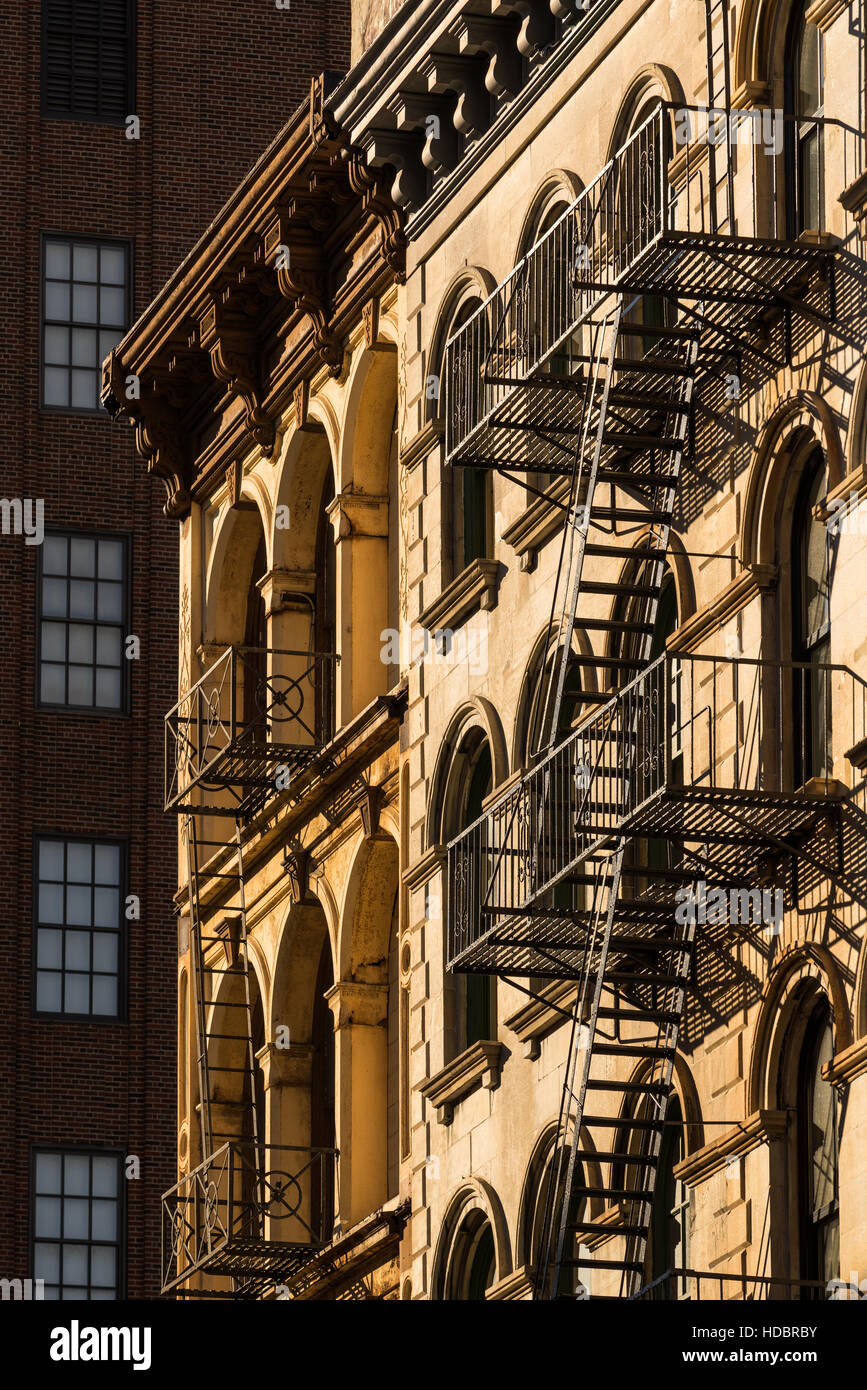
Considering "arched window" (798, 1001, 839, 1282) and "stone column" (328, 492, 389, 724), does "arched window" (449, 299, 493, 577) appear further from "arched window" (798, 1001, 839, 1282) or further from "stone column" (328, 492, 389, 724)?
"arched window" (798, 1001, 839, 1282)

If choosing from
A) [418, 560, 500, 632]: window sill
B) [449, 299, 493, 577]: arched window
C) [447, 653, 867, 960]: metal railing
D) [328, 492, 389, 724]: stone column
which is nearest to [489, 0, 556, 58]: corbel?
[449, 299, 493, 577]: arched window

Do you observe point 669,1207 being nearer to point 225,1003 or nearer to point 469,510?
point 469,510

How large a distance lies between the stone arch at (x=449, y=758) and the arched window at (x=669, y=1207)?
530 centimetres

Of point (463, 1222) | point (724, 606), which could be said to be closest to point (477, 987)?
point (463, 1222)

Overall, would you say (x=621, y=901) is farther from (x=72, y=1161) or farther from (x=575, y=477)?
(x=72, y=1161)

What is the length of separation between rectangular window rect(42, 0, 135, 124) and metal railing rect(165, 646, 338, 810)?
65.8 ft

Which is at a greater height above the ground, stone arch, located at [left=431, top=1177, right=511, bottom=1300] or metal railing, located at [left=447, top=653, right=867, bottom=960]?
metal railing, located at [left=447, top=653, right=867, bottom=960]

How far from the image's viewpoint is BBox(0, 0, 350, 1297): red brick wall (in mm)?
54688

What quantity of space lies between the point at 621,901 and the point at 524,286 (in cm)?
643

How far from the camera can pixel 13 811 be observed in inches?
2202

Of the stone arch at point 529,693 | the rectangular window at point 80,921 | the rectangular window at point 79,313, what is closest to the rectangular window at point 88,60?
the rectangular window at point 79,313
